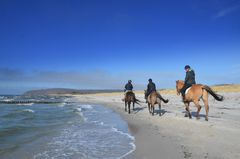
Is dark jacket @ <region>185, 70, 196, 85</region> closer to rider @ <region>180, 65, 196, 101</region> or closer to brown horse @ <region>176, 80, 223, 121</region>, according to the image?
rider @ <region>180, 65, 196, 101</region>

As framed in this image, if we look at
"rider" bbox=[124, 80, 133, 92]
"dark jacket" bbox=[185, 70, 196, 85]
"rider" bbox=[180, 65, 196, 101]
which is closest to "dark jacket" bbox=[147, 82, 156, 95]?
"rider" bbox=[124, 80, 133, 92]

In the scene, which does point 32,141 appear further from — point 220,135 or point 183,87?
point 183,87

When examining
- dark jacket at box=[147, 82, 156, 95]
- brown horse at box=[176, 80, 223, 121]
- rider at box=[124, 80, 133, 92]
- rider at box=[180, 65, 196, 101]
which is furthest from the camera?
rider at box=[124, 80, 133, 92]

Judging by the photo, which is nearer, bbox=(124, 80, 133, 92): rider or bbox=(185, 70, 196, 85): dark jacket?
bbox=(185, 70, 196, 85): dark jacket

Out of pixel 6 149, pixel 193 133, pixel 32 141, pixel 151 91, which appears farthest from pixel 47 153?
pixel 151 91

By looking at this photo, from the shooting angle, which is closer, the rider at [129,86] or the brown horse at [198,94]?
the brown horse at [198,94]

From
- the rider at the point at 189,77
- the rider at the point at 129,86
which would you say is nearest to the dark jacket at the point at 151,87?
the rider at the point at 129,86

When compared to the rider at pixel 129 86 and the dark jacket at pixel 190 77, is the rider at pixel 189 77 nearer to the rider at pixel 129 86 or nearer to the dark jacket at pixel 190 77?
the dark jacket at pixel 190 77

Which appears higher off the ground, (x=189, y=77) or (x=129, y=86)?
(x=189, y=77)

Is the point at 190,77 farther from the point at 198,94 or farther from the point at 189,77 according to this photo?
the point at 198,94

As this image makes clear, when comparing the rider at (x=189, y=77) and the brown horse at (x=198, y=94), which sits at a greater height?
the rider at (x=189, y=77)

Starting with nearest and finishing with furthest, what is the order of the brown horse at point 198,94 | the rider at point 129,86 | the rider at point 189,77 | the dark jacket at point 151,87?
1. the brown horse at point 198,94
2. the rider at point 189,77
3. the dark jacket at point 151,87
4. the rider at point 129,86

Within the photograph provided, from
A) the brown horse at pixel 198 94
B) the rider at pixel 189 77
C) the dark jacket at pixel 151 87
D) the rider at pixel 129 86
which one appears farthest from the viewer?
the rider at pixel 129 86

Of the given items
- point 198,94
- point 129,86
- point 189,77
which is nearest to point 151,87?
point 129,86
